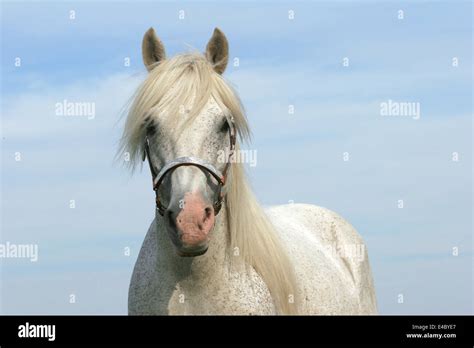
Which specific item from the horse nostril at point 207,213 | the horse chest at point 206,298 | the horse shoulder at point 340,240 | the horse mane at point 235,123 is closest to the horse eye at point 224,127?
the horse mane at point 235,123

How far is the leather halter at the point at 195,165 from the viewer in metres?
5.73

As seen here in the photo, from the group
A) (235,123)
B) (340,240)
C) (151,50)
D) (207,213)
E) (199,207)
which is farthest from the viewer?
(340,240)

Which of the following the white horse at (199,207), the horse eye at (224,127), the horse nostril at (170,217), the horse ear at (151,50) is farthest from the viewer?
the horse ear at (151,50)

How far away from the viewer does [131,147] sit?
637cm

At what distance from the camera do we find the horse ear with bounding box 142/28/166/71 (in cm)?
670

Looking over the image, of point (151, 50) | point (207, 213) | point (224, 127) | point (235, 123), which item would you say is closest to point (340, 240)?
point (235, 123)

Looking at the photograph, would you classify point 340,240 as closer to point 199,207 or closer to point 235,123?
point 235,123

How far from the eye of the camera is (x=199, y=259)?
20.1ft

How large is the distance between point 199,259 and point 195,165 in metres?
0.86

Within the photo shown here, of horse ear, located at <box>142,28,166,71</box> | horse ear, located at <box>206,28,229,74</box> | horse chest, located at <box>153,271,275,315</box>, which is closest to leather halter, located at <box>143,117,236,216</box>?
horse chest, located at <box>153,271,275,315</box>

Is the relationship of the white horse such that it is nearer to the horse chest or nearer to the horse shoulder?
the horse chest

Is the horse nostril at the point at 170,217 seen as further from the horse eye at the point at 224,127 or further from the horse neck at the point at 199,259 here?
the horse eye at the point at 224,127
